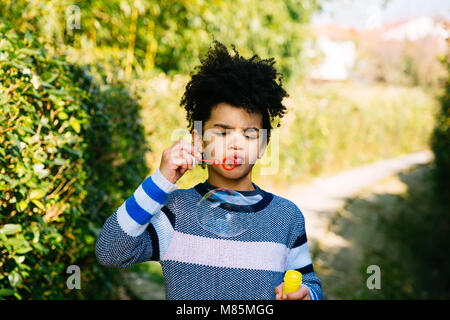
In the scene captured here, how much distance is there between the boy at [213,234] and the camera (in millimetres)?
1494

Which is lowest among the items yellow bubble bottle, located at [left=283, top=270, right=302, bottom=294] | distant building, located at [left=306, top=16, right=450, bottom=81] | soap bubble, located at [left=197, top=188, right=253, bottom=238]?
yellow bubble bottle, located at [left=283, top=270, right=302, bottom=294]

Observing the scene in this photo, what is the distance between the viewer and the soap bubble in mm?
1678

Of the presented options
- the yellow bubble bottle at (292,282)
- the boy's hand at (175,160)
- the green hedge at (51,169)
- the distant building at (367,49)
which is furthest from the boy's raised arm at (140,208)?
the distant building at (367,49)

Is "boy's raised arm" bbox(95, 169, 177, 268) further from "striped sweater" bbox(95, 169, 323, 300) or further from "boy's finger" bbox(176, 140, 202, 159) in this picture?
"boy's finger" bbox(176, 140, 202, 159)

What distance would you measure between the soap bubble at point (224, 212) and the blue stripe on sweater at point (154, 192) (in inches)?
9.8

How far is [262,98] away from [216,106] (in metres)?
0.19

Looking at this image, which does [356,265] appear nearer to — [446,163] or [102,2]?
[446,163]

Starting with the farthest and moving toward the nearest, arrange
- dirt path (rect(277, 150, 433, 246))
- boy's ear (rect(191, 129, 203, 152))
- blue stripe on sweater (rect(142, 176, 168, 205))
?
dirt path (rect(277, 150, 433, 246)) → boy's ear (rect(191, 129, 203, 152)) → blue stripe on sweater (rect(142, 176, 168, 205))

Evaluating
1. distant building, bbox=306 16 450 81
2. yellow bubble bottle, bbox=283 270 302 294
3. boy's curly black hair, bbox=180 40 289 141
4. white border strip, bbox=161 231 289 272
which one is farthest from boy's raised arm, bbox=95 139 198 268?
distant building, bbox=306 16 450 81

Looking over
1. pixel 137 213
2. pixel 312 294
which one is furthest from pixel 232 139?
pixel 312 294

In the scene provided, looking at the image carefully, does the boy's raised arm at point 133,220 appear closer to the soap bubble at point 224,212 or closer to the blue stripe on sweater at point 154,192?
the blue stripe on sweater at point 154,192

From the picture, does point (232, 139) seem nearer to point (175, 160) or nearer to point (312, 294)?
point (175, 160)

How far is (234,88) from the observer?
5.68 feet

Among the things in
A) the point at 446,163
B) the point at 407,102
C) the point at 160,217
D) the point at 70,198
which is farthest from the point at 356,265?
the point at 407,102
